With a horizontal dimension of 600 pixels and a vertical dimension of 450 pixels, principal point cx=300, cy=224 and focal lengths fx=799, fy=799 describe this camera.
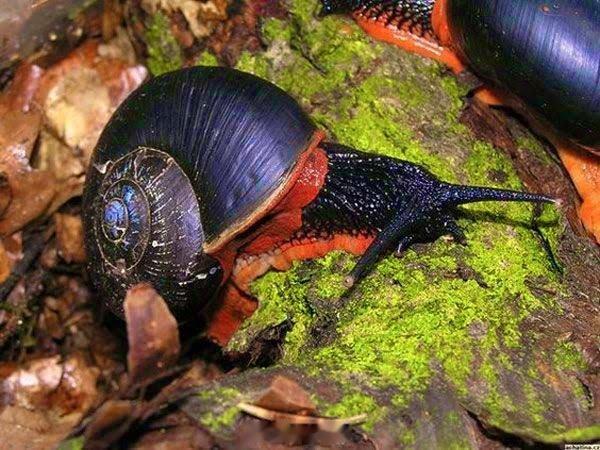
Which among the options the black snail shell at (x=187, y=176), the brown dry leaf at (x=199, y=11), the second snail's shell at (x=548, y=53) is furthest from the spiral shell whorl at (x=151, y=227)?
the second snail's shell at (x=548, y=53)

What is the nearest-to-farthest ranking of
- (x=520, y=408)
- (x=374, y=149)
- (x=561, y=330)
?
(x=520, y=408), (x=561, y=330), (x=374, y=149)

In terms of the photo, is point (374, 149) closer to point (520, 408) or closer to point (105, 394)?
point (520, 408)

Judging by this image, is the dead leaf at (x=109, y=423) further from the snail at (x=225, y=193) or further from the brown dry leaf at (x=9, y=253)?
the brown dry leaf at (x=9, y=253)

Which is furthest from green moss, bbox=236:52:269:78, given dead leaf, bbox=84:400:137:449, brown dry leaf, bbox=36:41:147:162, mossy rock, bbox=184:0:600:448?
dead leaf, bbox=84:400:137:449

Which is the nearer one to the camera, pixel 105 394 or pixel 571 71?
pixel 571 71

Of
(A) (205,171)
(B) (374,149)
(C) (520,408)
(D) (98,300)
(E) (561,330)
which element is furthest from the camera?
(D) (98,300)

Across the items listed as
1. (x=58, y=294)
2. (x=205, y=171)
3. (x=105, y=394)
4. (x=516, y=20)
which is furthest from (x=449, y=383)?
(x=58, y=294)

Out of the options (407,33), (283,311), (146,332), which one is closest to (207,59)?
(407,33)
